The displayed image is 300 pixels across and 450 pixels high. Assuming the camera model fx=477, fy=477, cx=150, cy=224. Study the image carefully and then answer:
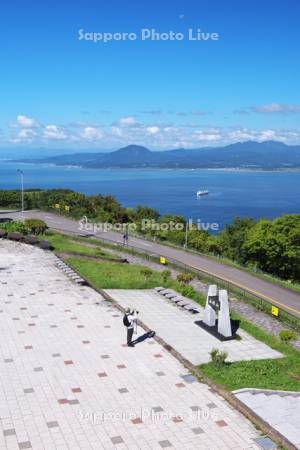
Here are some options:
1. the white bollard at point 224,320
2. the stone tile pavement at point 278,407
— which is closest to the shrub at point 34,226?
the white bollard at point 224,320

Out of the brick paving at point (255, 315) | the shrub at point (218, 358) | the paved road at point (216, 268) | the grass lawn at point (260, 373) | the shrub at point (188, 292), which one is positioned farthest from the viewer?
the paved road at point (216, 268)

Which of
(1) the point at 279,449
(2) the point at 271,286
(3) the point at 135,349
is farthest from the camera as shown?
(2) the point at 271,286

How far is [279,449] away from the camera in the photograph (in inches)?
418

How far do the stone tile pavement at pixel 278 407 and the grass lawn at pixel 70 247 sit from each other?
20.2 metres

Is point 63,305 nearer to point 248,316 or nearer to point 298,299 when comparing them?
point 248,316

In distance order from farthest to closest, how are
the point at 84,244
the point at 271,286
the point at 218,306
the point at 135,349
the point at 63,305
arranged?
1. the point at 84,244
2. the point at 271,286
3. the point at 63,305
4. the point at 218,306
5. the point at 135,349

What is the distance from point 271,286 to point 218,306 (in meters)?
13.7

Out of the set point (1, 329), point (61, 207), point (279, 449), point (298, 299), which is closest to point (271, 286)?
point (298, 299)

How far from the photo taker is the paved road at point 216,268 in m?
28.6

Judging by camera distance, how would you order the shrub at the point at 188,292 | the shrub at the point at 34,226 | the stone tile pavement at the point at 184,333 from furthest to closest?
the shrub at the point at 34,226
the shrub at the point at 188,292
the stone tile pavement at the point at 184,333

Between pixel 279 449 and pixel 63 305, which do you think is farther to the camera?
pixel 63 305

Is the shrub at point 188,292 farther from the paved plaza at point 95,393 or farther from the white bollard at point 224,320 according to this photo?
the white bollard at point 224,320

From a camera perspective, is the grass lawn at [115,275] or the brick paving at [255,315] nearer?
the brick paving at [255,315]

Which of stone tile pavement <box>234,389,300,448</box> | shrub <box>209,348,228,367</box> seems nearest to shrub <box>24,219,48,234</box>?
shrub <box>209,348,228,367</box>
